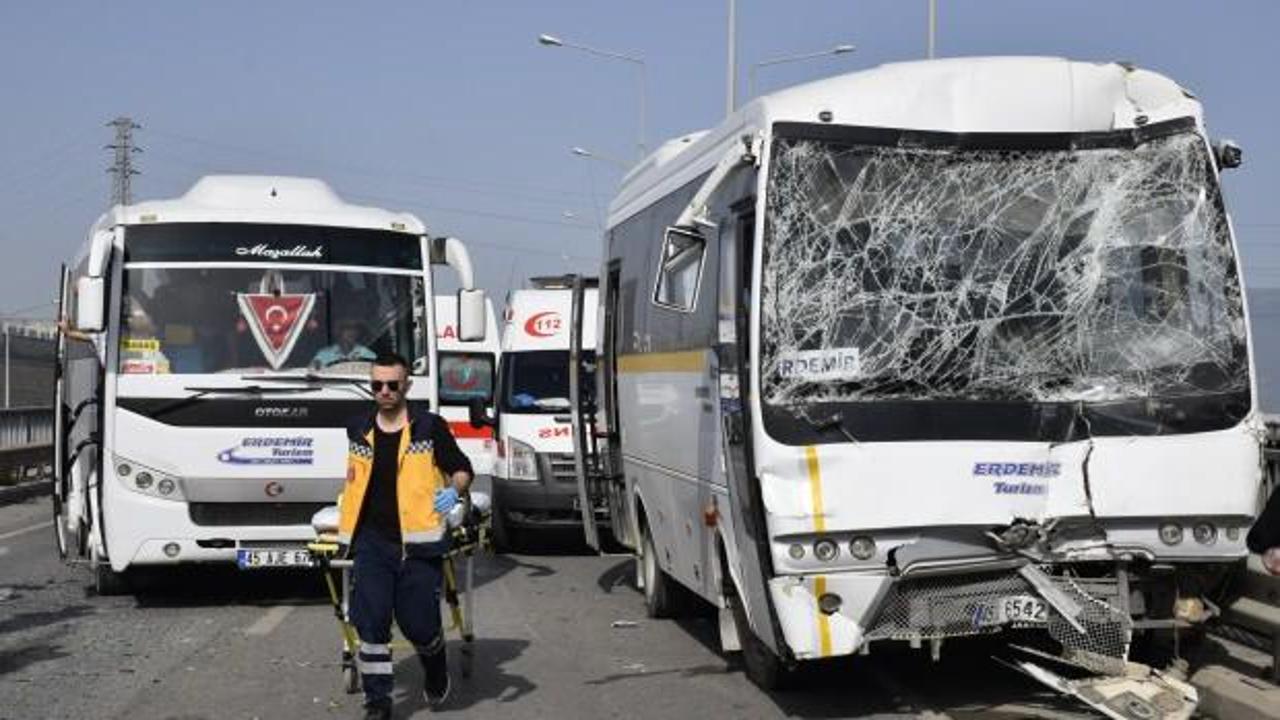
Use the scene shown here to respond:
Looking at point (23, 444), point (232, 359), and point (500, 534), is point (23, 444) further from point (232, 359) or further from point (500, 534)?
point (232, 359)

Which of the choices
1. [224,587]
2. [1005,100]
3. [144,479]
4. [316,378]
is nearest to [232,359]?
[316,378]

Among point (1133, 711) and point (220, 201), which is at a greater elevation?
point (220, 201)

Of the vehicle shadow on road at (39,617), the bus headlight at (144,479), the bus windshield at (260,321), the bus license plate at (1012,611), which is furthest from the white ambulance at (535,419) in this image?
the bus license plate at (1012,611)

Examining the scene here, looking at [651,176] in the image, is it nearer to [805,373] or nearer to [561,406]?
[805,373]

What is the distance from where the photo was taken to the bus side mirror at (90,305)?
36.7 feet

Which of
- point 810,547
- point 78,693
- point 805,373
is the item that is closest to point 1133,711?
point 810,547

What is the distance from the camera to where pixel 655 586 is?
11.4 m

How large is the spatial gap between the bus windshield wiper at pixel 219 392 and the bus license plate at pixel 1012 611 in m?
6.03

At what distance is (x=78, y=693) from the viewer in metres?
8.82

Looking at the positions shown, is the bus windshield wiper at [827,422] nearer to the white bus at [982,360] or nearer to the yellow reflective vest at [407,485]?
the white bus at [982,360]

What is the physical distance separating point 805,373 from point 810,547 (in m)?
0.80

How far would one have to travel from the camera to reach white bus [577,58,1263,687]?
24.2 feet

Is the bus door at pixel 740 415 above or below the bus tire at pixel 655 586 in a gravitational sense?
above

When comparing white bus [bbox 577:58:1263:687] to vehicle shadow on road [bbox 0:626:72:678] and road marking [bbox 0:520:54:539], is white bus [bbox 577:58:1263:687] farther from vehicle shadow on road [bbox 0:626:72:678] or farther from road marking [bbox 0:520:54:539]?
road marking [bbox 0:520:54:539]
